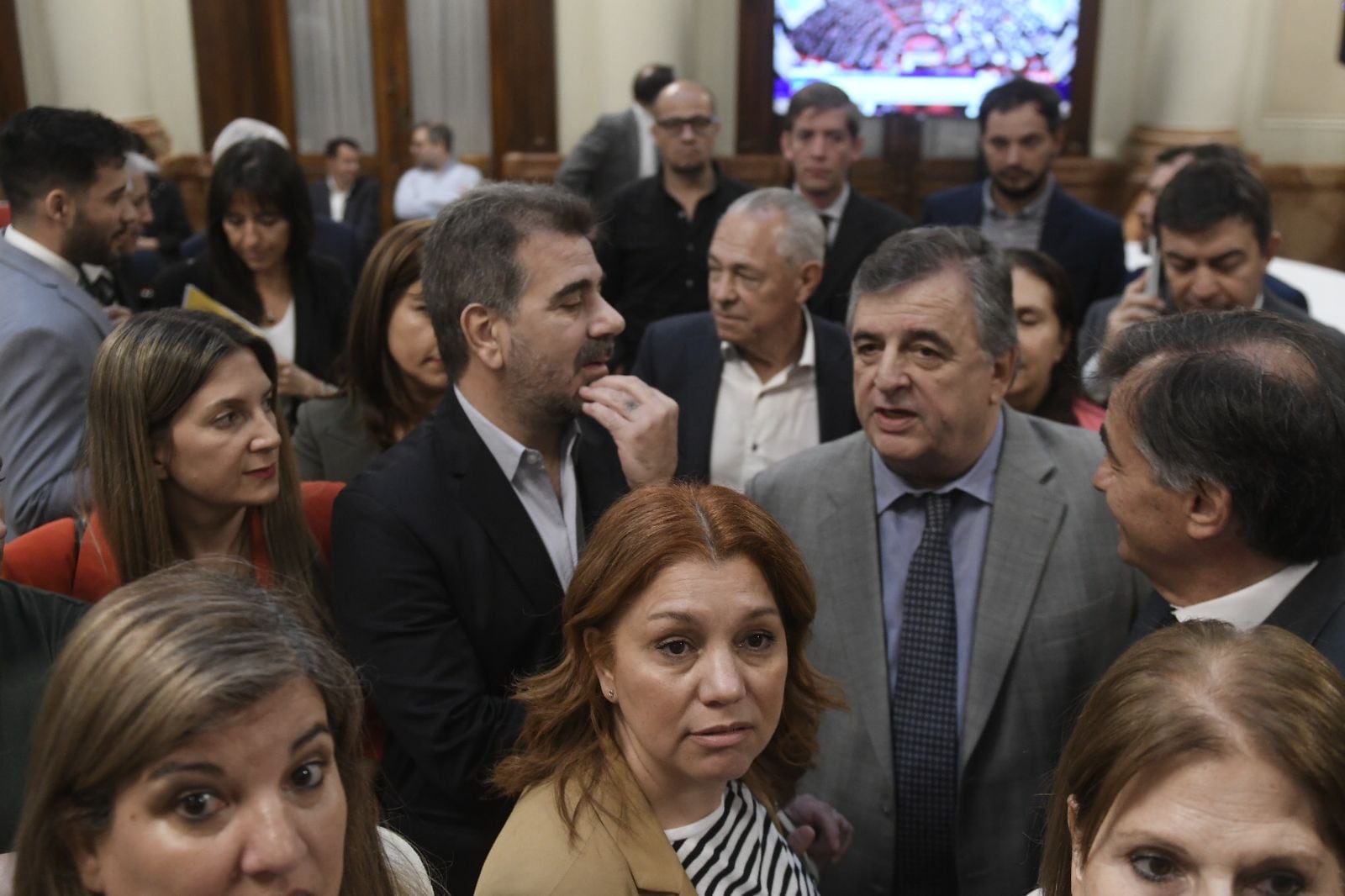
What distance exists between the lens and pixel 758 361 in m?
3.30

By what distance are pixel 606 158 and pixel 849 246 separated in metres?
2.10

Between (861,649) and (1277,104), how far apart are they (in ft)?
24.4

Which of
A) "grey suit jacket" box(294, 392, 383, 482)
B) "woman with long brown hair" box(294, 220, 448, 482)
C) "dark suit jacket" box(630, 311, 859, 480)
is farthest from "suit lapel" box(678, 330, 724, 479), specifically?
"grey suit jacket" box(294, 392, 383, 482)

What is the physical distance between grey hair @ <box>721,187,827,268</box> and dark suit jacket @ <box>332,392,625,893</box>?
54.9 inches

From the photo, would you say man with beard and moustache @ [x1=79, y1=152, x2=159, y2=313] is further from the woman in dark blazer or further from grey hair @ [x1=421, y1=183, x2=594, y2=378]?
grey hair @ [x1=421, y1=183, x2=594, y2=378]

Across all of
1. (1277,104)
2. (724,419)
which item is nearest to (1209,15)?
(1277,104)

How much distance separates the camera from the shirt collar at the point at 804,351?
325 centimetres

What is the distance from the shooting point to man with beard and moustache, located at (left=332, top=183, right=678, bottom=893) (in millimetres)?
1970

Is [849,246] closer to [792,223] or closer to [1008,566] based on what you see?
[792,223]

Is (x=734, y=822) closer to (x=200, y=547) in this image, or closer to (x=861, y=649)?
(x=861, y=649)

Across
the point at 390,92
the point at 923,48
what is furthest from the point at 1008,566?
the point at 390,92

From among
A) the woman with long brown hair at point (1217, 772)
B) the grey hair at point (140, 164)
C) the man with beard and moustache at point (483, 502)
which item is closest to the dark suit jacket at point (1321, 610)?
the woman with long brown hair at point (1217, 772)

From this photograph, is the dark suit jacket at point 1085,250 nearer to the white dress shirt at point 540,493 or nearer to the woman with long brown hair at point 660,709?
the white dress shirt at point 540,493

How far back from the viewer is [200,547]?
232 centimetres
